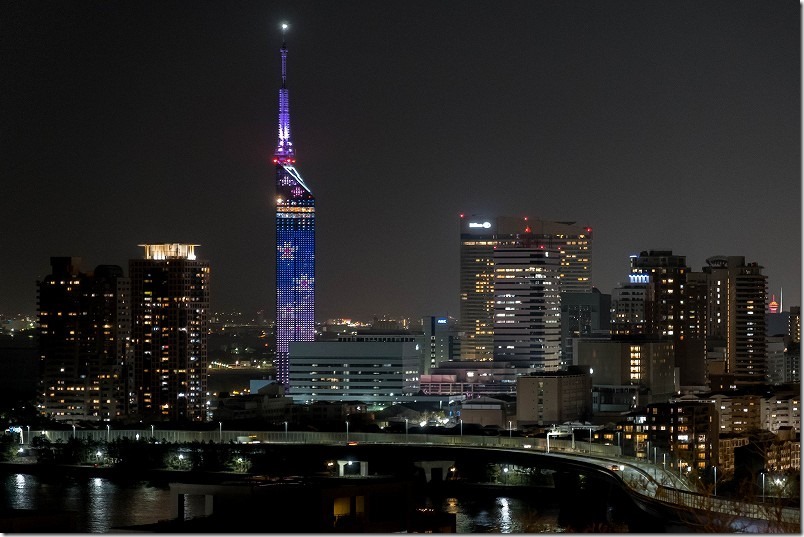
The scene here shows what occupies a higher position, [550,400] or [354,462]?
[550,400]

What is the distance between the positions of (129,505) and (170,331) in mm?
13317

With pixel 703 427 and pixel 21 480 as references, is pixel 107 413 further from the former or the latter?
pixel 703 427

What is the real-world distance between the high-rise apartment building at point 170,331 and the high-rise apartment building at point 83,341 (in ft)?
0.85

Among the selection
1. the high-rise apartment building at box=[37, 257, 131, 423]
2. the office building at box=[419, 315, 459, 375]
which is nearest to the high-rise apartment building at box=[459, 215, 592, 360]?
Result: the office building at box=[419, 315, 459, 375]

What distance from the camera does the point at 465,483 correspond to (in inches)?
704

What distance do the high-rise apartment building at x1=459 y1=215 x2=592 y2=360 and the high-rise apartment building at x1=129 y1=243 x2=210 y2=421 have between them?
1134cm

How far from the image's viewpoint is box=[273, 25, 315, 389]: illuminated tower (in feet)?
126

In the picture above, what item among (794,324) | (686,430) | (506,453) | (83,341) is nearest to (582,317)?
(794,324)

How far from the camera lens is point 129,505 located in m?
15.2

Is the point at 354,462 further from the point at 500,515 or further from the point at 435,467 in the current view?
the point at 500,515

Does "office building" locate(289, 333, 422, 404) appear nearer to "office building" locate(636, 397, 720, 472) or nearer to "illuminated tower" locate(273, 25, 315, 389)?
"illuminated tower" locate(273, 25, 315, 389)

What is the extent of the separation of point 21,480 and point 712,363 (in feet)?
57.5

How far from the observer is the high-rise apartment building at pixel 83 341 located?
27.2m

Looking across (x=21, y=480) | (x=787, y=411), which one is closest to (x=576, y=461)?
(x=21, y=480)
